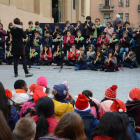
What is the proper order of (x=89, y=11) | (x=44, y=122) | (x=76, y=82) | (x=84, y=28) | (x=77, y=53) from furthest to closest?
1. (x=89, y=11)
2. (x=84, y=28)
3. (x=77, y=53)
4. (x=76, y=82)
5. (x=44, y=122)

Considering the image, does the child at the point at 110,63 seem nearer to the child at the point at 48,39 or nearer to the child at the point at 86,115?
the child at the point at 48,39

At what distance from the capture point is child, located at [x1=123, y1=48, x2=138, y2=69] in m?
9.78

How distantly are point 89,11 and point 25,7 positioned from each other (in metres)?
24.2

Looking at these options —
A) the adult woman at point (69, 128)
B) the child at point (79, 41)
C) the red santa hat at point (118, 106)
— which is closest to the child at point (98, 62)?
the child at point (79, 41)

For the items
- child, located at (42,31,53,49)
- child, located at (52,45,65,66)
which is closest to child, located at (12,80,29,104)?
child, located at (52,45,65,66)

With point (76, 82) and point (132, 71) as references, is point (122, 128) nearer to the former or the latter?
point (76, 82)

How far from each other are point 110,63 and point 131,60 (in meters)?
1.03

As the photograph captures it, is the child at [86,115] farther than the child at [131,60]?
No

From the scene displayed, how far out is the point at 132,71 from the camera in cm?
910

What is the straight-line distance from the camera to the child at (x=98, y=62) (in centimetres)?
946

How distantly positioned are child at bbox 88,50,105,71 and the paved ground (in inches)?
13.4

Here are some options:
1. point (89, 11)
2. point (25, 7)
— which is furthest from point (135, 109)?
point (89, 11)

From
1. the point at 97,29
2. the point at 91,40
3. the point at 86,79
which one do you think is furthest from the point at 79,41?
the point at 86,79

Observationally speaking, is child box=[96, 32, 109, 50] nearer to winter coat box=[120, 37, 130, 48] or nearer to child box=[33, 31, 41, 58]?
winter coat box=[120, 37, 130, 48]
